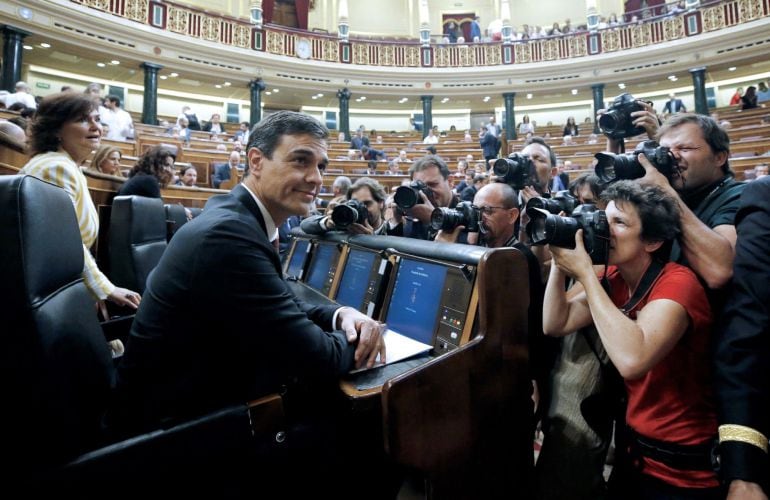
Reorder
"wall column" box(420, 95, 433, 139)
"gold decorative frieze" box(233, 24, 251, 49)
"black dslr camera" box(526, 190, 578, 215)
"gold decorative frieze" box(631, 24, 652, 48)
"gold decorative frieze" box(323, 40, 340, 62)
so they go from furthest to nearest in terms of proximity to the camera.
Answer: "wall column" box(420, 95, 433, 139) → "gold decorative frieze" box(323, 40, 340, 62) → "gold decorative frieze" box(631, 24, 652, 48) → "gold decorative frieze" box(233, 24, 251, 49) → "black dslr camera" box(526, 190, 578, 215)

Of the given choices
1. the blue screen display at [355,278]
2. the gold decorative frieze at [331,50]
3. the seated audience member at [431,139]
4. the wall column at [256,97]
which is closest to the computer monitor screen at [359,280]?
the blue screen display at [355,278]

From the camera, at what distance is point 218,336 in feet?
3.09

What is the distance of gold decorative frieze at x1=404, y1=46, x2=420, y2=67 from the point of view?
494 inches

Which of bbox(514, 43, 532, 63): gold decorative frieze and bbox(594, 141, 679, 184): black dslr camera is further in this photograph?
bbox(514, 43, 532, 63): gold decorative frieze

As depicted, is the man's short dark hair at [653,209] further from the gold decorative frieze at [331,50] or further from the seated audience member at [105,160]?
the gold decorative frieze at [331,50]

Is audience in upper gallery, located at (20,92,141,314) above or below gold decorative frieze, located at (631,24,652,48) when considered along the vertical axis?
below

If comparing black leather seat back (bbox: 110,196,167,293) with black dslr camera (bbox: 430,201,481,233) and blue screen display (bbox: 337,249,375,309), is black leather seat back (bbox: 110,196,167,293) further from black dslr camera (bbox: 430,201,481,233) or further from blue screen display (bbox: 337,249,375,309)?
black dslr camera (bbox: 430,201,481,233)

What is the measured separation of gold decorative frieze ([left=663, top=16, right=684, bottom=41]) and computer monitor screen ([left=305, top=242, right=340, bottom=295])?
41.6 feet

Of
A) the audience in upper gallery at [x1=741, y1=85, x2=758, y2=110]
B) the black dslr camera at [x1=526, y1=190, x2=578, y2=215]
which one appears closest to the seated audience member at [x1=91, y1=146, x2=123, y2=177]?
the black dslr camera at [x1=526, y1=190, x2=578, y2=215]

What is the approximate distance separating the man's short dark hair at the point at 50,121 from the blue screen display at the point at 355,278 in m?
1.13

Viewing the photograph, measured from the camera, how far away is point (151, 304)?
0.96m

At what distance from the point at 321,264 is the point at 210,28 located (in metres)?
10.7

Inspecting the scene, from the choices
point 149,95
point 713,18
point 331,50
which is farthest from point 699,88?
point 149,95

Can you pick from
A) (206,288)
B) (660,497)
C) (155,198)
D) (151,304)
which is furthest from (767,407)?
(155,198)
